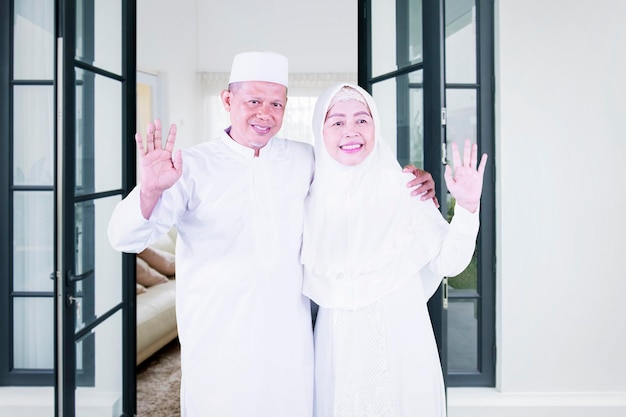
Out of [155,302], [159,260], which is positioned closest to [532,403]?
[155,302]

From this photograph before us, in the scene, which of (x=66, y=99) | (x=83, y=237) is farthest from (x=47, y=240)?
(x=66, y=99)

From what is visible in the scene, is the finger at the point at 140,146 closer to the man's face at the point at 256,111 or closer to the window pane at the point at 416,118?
the man's face at the point at 256,111

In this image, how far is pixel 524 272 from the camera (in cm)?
255

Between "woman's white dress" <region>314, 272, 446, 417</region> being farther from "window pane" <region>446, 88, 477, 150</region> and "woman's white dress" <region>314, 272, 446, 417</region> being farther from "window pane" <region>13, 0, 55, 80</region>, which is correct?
"window pane" <region>13, 0, 55, 80</region>

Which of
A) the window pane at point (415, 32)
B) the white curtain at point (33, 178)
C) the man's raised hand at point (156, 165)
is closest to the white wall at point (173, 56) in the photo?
the white curtain at point (33, 178)

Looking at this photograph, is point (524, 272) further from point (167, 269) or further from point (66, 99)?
point (167, 269)

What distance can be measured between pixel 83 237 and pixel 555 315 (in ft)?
6.88

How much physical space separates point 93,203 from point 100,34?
68cm

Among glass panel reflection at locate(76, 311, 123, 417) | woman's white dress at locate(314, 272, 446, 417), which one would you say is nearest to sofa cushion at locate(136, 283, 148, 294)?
glass panel reflection at locate(76, 311, 123, 417)

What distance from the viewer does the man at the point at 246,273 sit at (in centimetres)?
167

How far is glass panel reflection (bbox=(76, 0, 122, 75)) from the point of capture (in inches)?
79.7

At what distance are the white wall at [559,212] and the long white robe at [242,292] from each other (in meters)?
1.18

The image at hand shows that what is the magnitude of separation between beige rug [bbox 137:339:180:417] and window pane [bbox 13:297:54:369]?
57cm

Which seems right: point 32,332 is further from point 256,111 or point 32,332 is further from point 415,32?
point 415,32
